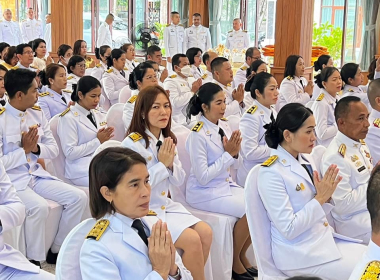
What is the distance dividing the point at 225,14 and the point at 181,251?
11153mm

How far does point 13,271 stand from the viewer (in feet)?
7.46

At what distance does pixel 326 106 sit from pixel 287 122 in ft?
7.52

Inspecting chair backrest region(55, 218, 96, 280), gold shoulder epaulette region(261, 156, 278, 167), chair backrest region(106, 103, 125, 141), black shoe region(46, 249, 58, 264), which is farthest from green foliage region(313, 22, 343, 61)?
chair backrest region(55, 218, 96, 280)

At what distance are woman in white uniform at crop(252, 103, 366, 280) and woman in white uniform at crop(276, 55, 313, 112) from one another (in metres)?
3.47

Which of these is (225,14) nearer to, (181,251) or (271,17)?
(271,17)

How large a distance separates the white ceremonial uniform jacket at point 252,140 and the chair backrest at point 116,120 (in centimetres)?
96

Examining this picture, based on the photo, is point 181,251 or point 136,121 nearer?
point 181,251

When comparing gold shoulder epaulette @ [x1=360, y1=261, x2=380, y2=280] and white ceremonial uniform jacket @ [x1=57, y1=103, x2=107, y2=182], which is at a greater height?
gold shoulder epaulette @ [x1=360, y1=261, x2=380, y2=280]

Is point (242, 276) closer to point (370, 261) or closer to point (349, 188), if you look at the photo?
point (349, 188)

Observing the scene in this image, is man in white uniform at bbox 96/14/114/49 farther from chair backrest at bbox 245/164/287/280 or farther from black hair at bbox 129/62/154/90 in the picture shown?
chair backrest at bbox 245/164/287/280

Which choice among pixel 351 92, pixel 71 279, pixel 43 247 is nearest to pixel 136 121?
pixel 43 247

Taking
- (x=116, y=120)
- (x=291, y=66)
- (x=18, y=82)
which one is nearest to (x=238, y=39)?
(x=291, y=66)

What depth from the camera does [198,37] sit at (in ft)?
40.8

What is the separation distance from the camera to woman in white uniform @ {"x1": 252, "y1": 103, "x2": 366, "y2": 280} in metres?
2.49
